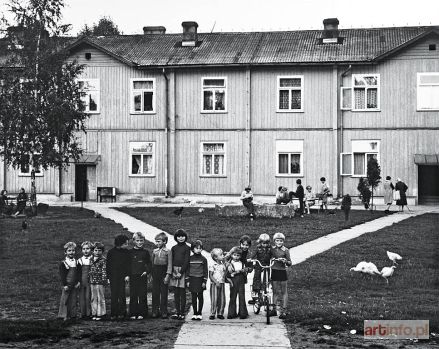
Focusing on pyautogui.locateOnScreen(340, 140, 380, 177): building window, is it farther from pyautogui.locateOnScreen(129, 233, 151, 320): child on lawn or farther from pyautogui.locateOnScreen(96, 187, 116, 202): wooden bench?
pyautogui.locateOnScreen(129, 233, 151, 320): child on lawn

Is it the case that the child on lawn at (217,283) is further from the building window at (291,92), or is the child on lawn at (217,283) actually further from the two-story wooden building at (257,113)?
the building window at (291,92)

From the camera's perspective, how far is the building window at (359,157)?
34469 mm

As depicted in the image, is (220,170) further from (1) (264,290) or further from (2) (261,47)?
(1) (264,290)

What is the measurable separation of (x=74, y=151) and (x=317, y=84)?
40.3 feet

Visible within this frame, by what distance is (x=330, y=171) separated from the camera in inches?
1367

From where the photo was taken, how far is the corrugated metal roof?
35.0 m

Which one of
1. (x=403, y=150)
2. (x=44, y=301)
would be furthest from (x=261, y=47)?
(x=44, y=301)

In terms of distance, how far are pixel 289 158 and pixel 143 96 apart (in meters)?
8.04

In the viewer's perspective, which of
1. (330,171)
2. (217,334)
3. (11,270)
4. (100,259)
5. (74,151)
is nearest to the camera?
(217,334)

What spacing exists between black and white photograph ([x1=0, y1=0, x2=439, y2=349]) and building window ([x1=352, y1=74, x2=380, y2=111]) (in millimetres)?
68

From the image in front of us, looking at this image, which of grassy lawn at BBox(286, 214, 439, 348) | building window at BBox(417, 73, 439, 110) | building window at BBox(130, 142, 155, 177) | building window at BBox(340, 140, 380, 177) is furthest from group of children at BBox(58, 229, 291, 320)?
building window at BBox(130, 142, 155, 177)

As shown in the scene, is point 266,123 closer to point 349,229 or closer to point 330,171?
point 330,171

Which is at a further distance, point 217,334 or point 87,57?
point 87,57

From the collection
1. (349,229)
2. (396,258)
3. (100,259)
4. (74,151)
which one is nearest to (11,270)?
(100,259)
